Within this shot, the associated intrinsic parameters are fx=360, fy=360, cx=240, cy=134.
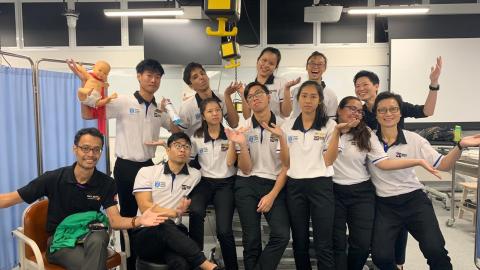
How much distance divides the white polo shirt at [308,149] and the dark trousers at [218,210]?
49cm

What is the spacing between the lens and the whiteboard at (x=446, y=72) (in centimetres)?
612

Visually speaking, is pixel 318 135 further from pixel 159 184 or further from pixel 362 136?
pixel 159 184

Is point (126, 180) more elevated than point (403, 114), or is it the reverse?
point (403, 114)

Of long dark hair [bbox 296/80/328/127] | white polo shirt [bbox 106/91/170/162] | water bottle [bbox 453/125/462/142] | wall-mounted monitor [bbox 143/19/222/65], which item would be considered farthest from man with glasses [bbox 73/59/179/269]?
water bottle [bbox 453/125/462/142]

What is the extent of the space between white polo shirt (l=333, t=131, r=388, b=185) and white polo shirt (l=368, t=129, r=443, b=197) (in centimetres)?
9

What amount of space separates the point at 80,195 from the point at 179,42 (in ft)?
14.0

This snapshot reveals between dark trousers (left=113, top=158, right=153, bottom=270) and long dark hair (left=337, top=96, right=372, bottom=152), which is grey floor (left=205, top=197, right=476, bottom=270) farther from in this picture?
long dark hair (left=337, top=96, right=372, bottom=152)

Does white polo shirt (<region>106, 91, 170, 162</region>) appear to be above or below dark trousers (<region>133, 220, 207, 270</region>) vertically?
above

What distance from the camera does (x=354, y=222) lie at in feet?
8.13

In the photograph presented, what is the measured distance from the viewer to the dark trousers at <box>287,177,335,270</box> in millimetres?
2383

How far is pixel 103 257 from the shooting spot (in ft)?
6.85

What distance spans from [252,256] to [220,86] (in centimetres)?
429

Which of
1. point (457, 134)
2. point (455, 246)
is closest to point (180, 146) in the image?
point (455, 246)

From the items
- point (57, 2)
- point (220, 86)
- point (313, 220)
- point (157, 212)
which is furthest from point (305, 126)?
point (57, 2)
